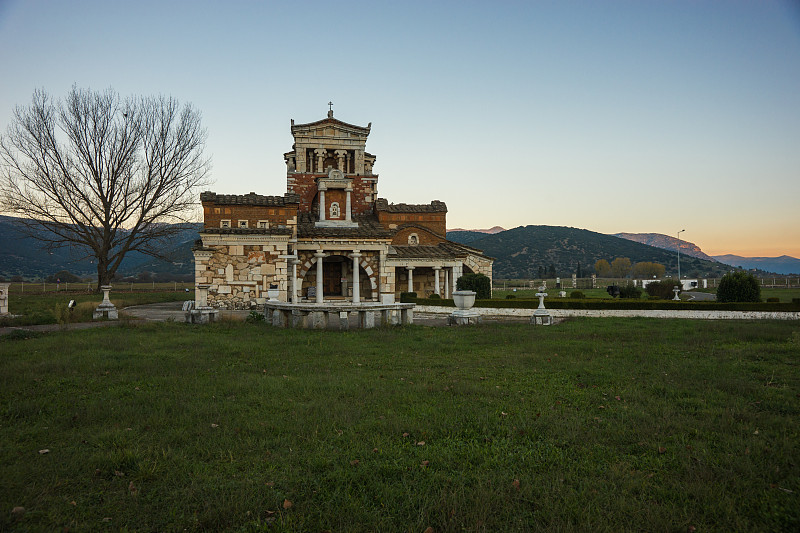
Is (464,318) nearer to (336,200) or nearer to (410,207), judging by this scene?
(336,200)

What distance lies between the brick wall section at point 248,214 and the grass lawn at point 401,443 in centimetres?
1813

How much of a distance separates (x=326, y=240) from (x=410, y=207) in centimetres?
880

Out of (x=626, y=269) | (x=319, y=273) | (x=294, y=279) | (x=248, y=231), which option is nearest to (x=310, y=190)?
(x=319, y=273)

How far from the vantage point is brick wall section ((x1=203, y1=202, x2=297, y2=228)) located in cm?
2681

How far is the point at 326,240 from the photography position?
28.0 m

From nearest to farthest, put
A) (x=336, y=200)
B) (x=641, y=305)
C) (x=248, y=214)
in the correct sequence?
(x=641, y=305), (x=248, y=214), (x=336, y=200)

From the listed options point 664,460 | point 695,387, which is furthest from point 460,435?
point 695,387

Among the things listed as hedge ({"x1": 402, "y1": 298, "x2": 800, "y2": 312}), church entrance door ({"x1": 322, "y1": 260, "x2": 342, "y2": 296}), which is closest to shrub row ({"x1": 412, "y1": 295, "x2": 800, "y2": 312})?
hedge ({"x1": 402, "y1": 298, "x2": 800, "y2": 312})

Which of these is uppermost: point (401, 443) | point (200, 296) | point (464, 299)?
point (200, 296)

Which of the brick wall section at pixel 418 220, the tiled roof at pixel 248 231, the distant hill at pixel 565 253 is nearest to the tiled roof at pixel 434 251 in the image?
the brick wall section at pixel 418 220

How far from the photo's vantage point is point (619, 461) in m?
4.34

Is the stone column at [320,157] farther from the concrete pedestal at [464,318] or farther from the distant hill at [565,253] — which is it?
the distant hill at [565,253]

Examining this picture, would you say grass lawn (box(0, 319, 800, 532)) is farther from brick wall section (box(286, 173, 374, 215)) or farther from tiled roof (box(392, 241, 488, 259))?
brick wall section (box(286, 173, 374, 215))

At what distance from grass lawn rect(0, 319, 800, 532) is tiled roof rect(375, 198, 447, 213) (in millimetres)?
25321
